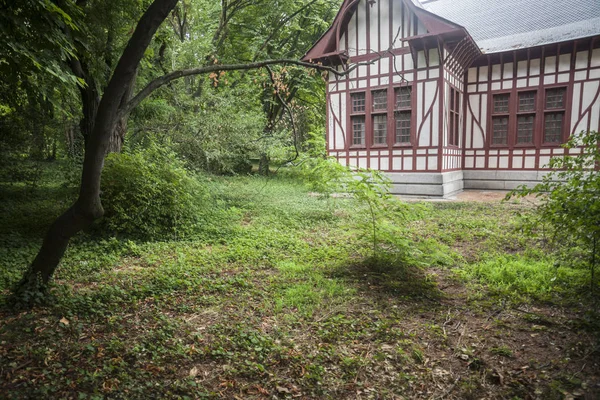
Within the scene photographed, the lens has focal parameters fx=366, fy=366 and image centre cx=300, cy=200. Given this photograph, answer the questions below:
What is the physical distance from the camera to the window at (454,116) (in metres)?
13.4

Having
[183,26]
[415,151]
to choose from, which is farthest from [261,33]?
[415,151]

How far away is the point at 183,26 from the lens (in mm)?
14852

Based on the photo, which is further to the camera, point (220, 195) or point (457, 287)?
point (220, 195)

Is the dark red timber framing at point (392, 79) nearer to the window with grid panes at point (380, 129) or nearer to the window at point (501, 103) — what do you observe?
the window with grid panes at point (380, 129)

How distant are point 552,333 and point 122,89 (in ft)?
16.0

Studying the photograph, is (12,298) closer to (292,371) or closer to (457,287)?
(292,371)

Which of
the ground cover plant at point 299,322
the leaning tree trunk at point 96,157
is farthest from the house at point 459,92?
the leaning tree trunk at point 96,157

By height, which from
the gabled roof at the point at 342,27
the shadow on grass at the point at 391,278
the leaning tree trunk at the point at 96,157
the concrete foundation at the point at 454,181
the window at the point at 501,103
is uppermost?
the gabled roof at the point at 342,27

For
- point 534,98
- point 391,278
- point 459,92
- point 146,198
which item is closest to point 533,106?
point 534,98

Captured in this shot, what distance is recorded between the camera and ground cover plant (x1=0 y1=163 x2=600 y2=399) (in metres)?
2.93

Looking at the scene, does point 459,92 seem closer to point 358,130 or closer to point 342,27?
point 358,130

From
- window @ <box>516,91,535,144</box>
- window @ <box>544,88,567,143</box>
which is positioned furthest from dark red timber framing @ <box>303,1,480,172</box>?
window @ <box>544,88,567,143</box>

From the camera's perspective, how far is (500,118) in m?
14.5

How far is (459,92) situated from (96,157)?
13823 millimetres
